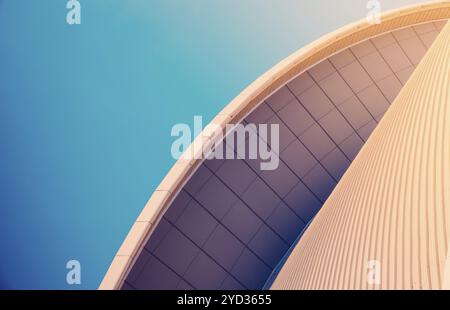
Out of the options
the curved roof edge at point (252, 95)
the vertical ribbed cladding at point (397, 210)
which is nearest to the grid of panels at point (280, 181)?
the curved roof edge at point (252, 95)

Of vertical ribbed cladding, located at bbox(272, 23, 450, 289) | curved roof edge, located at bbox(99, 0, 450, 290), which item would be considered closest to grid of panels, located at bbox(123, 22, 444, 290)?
curved roof edge, located at bbox(99, 0, 450, 290)

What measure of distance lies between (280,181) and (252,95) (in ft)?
9.09

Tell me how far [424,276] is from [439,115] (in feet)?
11.3

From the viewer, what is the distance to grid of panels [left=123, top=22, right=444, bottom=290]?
11775mm

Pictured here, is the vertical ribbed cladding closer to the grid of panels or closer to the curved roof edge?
the grid of panels

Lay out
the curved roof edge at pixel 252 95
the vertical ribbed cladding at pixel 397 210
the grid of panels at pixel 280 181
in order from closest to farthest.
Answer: the vertical ribbed cladding at pixel 397 210 → the curved roof edge at pixel 252 95 → the grid of panels at pixel 280 181

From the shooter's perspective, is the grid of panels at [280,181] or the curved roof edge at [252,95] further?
the grid of panels at [280,181]

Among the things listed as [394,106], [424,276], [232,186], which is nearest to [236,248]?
[232,186]

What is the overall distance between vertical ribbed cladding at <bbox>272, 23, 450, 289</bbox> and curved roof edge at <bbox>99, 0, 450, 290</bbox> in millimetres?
3155

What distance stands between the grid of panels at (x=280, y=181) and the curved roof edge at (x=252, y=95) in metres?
0.26

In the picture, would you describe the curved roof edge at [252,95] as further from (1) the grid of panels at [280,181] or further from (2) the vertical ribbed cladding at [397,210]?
(2) the vertical ribbed cladding at [397,210]

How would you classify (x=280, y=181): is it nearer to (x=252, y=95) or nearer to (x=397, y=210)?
(x=252, y=95)

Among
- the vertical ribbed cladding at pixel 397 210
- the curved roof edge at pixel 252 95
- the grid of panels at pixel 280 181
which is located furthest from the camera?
the grid of panels at pixel 280 181

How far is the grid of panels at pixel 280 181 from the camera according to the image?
1177cm
